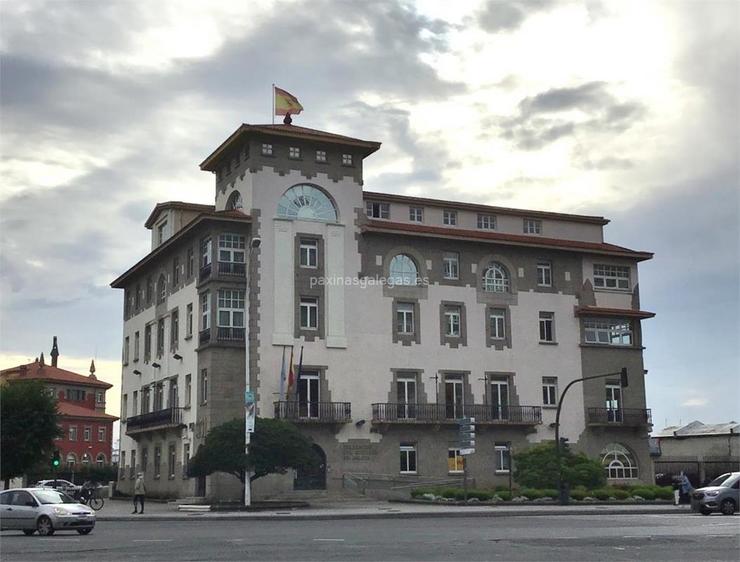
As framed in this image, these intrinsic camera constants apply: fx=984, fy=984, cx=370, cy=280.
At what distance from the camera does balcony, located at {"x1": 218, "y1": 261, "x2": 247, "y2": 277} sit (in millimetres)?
51594

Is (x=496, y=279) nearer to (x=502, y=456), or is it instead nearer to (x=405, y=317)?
(x=405, y=317)

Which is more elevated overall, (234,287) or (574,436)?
(234,287)

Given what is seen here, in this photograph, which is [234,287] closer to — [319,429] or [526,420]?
[319,429]

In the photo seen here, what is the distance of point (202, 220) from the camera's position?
170 ft

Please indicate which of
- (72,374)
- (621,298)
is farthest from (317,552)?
(72,374)

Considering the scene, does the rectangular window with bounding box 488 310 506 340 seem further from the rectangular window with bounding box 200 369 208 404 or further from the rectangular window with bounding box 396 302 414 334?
the rectangular window with bounding box 200 369 208 404

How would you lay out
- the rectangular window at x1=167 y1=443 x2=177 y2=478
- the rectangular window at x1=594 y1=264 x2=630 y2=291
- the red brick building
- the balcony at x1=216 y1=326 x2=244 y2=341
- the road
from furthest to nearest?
1. the red brick building
2. the rectangular window at x1=594 y1=264 x2=630 y2=291
3. the rectangular window at x1=167 y1=443 x2=177 y2=478
4. the balcony at x1=216 y1=326 x2=244 y2=341
5. the road

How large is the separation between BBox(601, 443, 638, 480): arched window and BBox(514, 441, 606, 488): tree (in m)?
5.79

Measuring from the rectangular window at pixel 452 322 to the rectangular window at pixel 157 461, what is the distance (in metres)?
18.4

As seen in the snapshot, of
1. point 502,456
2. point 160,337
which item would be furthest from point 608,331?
point 160,337

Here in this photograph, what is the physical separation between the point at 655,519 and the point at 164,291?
35.2 meters

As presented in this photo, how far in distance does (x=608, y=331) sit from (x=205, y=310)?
81.3ft

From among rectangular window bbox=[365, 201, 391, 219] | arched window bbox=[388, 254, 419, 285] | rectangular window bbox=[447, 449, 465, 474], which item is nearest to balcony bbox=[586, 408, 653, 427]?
rectangular window bbox=[447, 449, 465, 474]

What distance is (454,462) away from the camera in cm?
5481
